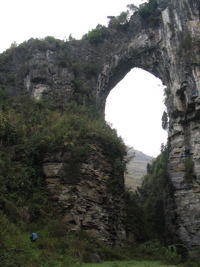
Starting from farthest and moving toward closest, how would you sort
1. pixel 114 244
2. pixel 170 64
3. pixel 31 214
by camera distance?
pixel 170 64
pixel 114 244
pixel 31 214

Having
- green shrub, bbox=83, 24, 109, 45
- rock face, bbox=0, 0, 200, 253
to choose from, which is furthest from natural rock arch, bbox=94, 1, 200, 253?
green shrub, bbox=83, 24, 109, 45

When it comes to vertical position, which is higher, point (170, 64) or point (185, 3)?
point (185, 3)

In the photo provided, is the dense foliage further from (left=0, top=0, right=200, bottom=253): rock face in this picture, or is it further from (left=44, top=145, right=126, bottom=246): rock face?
(left=44, top=145, right=126, bottom=246): rock face

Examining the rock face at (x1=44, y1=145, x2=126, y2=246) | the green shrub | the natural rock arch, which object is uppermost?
the green shrub

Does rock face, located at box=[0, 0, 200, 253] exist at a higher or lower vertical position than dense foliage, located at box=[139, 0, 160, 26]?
lower

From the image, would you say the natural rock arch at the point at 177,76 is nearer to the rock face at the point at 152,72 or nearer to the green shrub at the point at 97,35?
the rock face at the point at 152,72

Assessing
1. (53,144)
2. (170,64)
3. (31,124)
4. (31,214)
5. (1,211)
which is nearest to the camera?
(1,211)

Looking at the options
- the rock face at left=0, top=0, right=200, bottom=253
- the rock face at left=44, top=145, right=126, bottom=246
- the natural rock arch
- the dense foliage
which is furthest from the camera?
the dense foliage

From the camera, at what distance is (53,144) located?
14.6 metres

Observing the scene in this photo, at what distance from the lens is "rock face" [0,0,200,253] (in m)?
16.6

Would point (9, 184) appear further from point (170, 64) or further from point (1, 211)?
point (170, 64)

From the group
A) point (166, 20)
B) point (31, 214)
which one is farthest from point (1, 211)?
point (166, 20)

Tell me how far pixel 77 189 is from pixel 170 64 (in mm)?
11466

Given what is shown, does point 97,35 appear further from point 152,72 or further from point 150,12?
point 152,72
